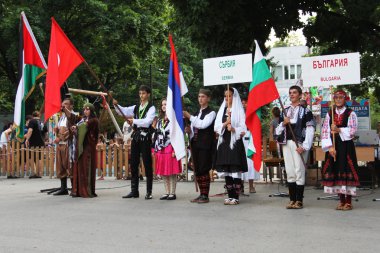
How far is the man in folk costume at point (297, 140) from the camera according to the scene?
28.4ft

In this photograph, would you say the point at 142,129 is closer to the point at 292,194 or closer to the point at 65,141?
the point at 65,141

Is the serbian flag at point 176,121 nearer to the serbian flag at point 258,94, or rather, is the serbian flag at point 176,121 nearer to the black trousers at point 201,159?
the black trousers at point 201,159

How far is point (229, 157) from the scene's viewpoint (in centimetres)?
927

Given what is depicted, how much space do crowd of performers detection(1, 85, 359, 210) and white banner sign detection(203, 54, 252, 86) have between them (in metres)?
0.24

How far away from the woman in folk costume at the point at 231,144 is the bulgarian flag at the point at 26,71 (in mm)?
4105

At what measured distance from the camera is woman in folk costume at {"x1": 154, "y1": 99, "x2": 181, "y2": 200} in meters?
10.1

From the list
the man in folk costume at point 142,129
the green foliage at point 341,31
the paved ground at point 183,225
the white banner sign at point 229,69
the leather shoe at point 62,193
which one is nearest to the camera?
the paved ground at point 183,225

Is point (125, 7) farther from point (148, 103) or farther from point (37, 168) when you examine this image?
point (148, 103)

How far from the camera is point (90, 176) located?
10977 mm

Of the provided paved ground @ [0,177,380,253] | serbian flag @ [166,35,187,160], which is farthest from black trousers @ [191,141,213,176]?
paved ground @ [0,177,380,253]

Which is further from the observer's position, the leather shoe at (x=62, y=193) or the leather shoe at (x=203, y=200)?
the leather shoe at (x=62, y=193)

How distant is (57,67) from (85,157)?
2.00 metres

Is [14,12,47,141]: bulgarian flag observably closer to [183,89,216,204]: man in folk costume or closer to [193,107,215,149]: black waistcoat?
[183,89,216,204]: man in folk costume

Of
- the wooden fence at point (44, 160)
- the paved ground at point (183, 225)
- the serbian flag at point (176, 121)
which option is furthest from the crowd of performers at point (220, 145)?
the wooden fence at point (44, 160)
